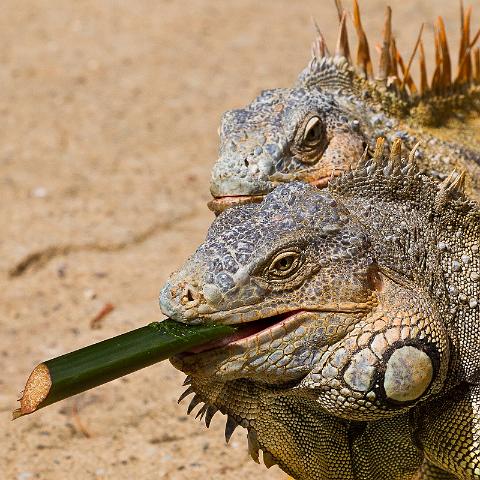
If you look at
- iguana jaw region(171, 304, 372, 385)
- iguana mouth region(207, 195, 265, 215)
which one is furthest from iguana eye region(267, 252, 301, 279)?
iguana mouth region(207, 195, 265, 215)

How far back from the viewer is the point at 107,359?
3.50 metres

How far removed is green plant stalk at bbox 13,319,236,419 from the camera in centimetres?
340

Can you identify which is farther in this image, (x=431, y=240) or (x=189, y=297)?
(x=431, y=240)

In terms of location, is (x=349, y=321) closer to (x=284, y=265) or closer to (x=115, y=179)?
(x=284, y=265)

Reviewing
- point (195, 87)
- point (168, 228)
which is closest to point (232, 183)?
→ point (168, 228)

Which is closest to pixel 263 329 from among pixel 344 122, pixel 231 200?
pixel 231 200

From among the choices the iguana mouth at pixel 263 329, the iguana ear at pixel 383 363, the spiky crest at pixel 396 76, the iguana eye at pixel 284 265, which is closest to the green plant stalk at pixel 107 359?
the iguana mouth at pixel 263 329

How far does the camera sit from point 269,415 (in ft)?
12.8

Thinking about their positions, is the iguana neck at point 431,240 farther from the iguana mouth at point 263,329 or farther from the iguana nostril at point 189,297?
the iguana nostril at point 189,297

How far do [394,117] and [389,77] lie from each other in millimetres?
290

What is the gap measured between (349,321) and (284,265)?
31cm

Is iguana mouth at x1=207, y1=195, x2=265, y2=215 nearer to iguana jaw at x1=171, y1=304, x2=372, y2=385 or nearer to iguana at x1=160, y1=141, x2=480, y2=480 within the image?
iguana at x1=160, y1=141, x2=480, y2=480

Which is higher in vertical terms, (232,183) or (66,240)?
(232,183)

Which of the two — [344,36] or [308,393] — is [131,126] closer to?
[344,36]
